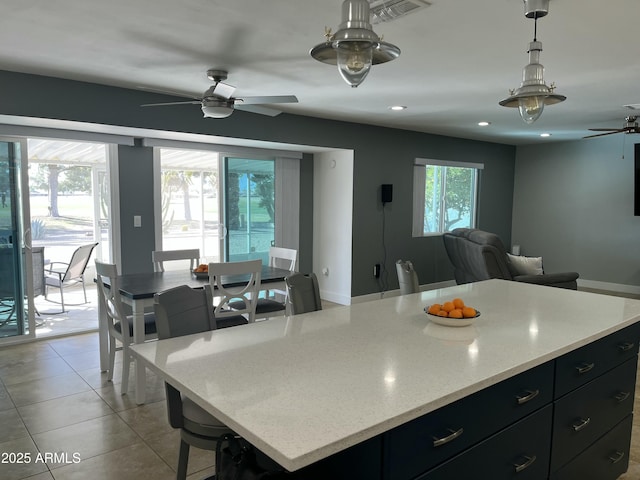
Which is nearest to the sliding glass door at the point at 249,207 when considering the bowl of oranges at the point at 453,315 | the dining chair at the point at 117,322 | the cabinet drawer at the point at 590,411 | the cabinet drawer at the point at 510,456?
the dining chair at the point at 117,322

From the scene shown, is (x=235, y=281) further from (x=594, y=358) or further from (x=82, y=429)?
(x=594, y=358)

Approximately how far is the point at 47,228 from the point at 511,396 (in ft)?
24.9

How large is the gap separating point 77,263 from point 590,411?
536 centimetres

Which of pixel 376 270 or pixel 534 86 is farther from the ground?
pixel 534 86

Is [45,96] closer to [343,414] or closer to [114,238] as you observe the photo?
[114,238]

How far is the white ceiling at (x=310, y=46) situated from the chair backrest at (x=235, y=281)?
4.66ft

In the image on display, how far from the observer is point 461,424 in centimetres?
136

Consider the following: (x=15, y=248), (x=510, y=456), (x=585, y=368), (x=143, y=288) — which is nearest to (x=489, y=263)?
(x=585, y=368)

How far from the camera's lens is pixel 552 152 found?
306 inches

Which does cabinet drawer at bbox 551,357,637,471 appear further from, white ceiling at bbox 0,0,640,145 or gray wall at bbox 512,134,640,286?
gray wall at bbox 512,134,640,286

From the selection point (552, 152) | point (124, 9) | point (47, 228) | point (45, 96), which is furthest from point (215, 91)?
point (552, 152)

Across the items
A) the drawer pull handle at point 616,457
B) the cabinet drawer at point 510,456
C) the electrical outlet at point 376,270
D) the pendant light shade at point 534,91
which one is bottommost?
the drawer pull handle at point 616,457

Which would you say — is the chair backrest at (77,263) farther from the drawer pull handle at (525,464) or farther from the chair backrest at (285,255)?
the drawer pull handle at (525,464)

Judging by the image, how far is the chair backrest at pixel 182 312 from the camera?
6.18 ft
